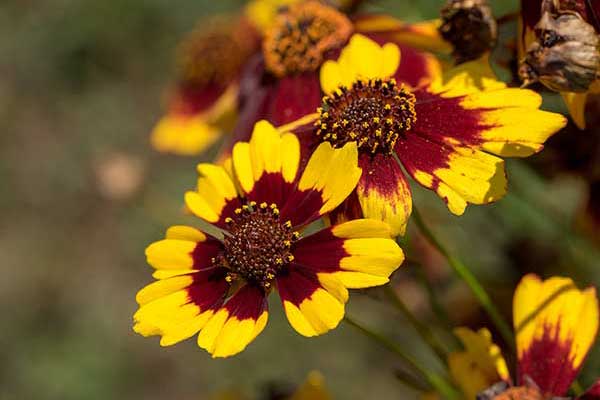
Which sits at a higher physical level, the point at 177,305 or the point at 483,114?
the point at 483,114

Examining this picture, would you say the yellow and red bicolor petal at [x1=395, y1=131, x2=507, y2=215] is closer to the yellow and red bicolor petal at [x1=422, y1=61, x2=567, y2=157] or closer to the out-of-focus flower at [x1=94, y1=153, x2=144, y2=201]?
the yellow and red bicolor petal at [x1=422, y1=61, x2=567, y2=157]

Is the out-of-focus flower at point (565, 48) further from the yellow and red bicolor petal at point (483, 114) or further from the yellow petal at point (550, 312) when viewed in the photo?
the yellow petal at point (550, 312)

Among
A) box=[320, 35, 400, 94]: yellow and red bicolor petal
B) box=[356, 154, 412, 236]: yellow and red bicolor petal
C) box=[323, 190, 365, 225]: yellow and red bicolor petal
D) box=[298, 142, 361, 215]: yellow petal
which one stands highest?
box=[320, 35, 400, 94]: yellow and red bicolor petal

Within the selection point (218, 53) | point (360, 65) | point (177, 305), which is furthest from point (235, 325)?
point (218, 53)

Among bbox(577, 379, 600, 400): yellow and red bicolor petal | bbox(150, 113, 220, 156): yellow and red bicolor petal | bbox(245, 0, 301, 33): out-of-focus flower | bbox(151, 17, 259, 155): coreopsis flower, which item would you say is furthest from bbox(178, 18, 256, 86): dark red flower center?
bbox(577, 379, 600, 400): yellow and red bicolor petal

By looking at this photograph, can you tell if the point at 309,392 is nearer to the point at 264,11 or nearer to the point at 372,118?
the point at 372,118

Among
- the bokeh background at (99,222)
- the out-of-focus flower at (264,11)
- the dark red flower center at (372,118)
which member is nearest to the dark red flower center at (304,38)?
the out-of-focus flower at (264,11)
